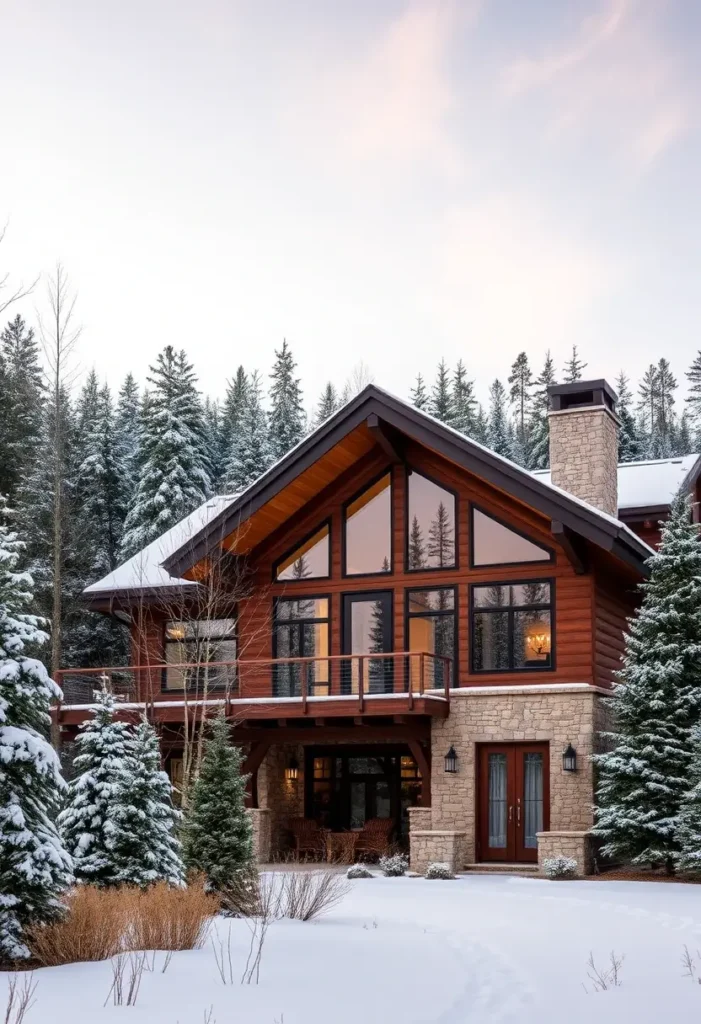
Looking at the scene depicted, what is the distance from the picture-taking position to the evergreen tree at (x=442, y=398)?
64000mm

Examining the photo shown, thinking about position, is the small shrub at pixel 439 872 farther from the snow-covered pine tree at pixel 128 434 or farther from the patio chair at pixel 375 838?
the snow-covered pine tree at pixel 128 434

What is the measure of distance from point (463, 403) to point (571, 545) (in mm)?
46952

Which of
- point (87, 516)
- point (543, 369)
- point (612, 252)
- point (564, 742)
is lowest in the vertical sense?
point (564, 742)

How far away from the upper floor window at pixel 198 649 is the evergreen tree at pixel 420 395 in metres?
41.5

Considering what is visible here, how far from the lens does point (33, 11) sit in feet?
54.7

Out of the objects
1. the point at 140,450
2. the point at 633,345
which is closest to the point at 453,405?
the point at 140,450

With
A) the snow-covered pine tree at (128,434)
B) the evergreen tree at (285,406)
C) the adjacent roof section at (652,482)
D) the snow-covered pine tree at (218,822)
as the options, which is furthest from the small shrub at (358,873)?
the evergreen tree at (285,406)

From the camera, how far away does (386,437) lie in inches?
881

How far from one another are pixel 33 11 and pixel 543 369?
6372 cm

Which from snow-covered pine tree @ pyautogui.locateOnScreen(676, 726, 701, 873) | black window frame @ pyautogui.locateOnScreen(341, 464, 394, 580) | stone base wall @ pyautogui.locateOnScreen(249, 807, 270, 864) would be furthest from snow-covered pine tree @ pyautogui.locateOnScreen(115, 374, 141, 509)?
snow-covered pine tree @ pyautogui.locateOnScreen(676, 726, 701, 873)

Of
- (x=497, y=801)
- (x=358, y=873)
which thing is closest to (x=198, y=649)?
(x=358, y=873)

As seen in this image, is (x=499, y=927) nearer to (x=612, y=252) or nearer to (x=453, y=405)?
(x=612, y=252)

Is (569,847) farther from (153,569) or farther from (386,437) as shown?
(153,569)

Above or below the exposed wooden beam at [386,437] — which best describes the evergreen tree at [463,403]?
above
